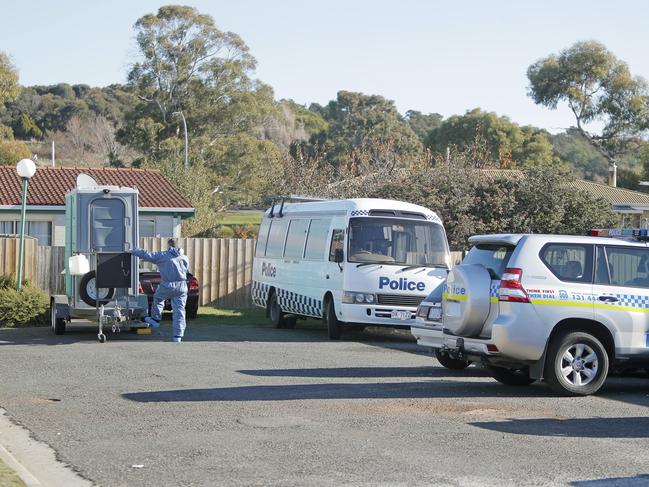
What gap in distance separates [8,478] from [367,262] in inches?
484

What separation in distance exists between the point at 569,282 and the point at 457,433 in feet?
11.3

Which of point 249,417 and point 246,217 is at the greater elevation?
point 246,217

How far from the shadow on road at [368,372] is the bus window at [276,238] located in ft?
27.4

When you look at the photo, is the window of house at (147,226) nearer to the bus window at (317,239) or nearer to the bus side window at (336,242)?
the bus window at (317,239)

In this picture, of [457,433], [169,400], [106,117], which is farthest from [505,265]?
[106,117]

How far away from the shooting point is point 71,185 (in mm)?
39344

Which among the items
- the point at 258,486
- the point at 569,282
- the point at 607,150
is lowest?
the point at 258,486

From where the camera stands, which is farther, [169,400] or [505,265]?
[505,265]

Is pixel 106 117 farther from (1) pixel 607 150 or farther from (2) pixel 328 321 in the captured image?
(2) pixel 328 321

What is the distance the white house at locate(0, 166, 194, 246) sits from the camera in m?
37.4

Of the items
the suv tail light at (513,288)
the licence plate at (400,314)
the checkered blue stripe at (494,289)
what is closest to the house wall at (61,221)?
the licence plate at (400,314)

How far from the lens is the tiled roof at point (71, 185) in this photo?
3775cm

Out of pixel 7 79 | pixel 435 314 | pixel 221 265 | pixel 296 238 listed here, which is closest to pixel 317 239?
pixel 296 238

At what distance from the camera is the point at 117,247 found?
64.9 feet
